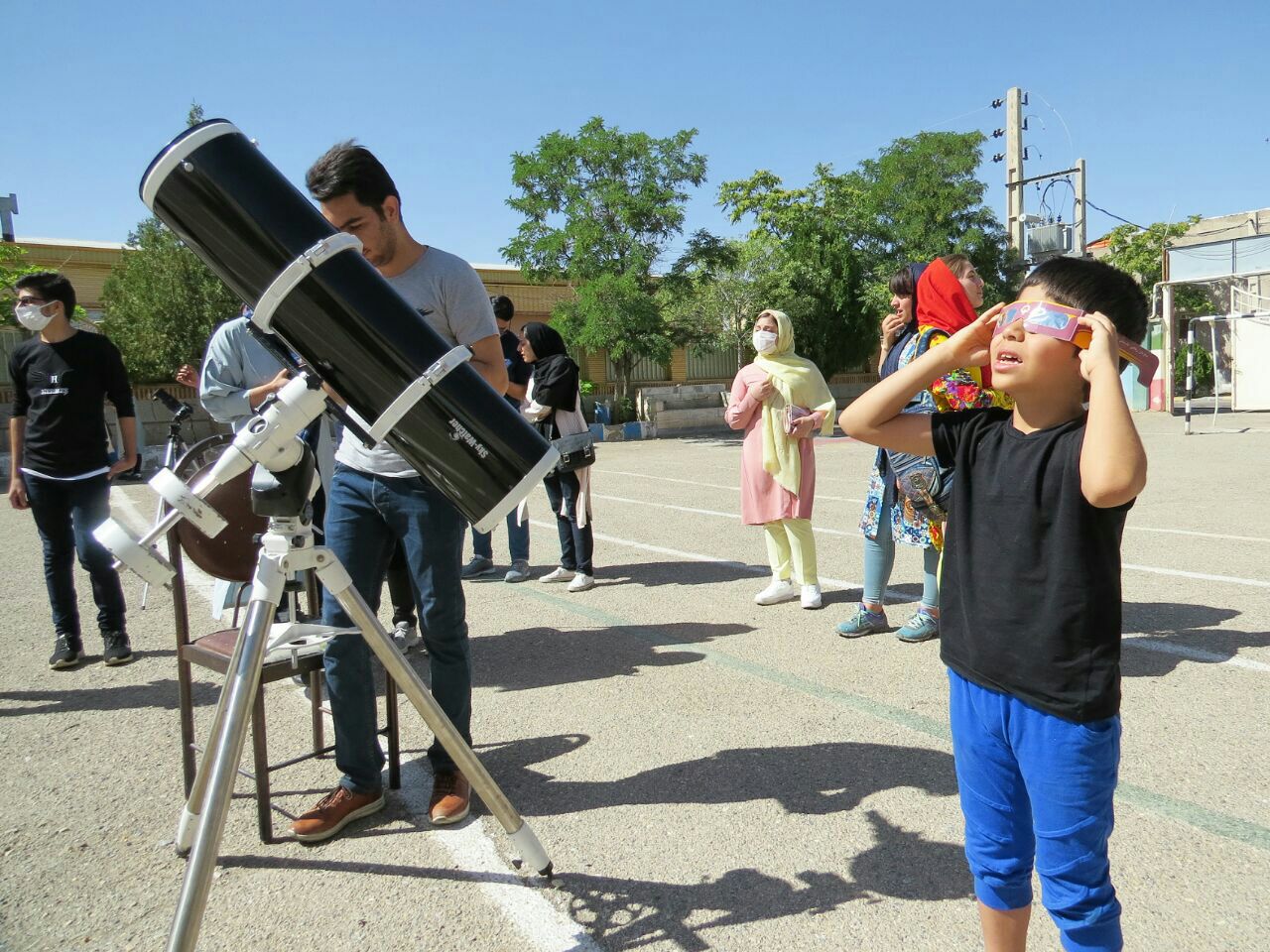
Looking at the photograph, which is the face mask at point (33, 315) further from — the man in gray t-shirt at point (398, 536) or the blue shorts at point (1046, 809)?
the blue shorts at point (1046, 809)

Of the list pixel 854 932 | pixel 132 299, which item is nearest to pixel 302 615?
pixel 854 932

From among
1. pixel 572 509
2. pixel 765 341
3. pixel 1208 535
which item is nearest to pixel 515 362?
pixel 572 509

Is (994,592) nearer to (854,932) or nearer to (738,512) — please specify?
(854,932)

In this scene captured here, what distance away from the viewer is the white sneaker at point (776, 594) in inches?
232

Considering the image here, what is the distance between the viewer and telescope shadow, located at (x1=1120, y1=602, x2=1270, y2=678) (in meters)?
4.41

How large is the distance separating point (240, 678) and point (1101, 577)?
6.09 feet

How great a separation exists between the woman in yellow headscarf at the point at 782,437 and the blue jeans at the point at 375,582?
3040 millimetres

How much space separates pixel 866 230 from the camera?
2973 cm

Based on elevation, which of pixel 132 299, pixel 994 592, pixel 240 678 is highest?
pixel 132 299

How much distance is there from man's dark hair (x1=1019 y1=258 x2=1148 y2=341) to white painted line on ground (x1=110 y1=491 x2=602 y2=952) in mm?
1914

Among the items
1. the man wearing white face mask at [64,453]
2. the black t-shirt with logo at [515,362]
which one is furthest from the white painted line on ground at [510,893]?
the black t-shirt with logo at [515,362]

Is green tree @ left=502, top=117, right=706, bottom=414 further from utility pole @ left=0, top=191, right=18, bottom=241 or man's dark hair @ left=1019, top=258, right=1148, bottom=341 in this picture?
man's dark hair @ left=1019, top=258, right=1148, bottom=341

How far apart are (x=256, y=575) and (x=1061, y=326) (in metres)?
1.84

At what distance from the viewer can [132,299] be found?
22500 millimetres
